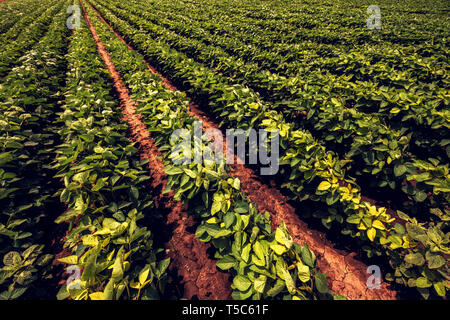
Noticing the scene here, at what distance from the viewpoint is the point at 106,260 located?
1.41 meters

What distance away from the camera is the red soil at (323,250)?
7.01ft

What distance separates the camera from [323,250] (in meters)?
2.51

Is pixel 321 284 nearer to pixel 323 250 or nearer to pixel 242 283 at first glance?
pixel 242 283

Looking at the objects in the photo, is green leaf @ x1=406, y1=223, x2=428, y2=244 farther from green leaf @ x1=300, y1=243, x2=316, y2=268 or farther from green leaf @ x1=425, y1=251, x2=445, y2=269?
green leaf @ x1=300, y1=243, x2=316, y2=268

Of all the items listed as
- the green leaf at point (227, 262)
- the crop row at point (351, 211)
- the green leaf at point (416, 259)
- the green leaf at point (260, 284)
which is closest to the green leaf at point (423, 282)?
the crop row at point (351, 211)

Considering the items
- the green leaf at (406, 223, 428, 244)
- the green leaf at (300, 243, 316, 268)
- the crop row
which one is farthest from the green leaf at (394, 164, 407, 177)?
the green leaf at (300, 243, 316, 268)

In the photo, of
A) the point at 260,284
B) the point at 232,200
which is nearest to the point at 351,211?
the point at 232,200

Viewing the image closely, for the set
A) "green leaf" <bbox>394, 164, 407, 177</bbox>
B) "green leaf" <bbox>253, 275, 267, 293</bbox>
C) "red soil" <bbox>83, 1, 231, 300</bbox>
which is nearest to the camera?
"green leaf" <bbox>253, 275, 267, 293</bbox>

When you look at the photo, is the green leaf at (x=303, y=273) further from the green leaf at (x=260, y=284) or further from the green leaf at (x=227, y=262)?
the green leaf at (x=227, y=262)

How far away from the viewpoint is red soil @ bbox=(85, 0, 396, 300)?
2137mm

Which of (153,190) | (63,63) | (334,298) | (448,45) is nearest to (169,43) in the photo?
(63,63)

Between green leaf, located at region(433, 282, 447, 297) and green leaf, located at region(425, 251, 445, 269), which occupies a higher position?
green leaf, located at region(425, 251, 445, 269)

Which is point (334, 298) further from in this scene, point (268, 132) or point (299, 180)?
point (268, 132)
